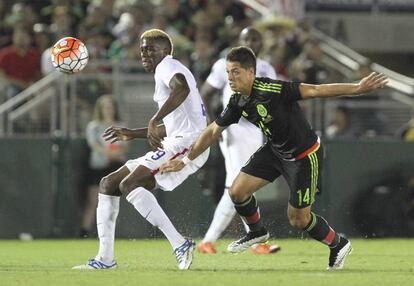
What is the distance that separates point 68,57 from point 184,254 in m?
2.43

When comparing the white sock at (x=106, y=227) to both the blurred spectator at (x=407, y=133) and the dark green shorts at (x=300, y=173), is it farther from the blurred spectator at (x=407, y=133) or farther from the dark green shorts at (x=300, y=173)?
the blurred spectator at (x=407, y=133)

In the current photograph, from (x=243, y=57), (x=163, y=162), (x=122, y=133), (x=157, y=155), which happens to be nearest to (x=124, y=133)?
(x=122, y=133)

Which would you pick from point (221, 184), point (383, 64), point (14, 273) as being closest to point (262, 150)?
point (14, 273)

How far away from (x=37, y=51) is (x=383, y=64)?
872 cm

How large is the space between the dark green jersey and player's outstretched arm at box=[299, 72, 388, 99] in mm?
198

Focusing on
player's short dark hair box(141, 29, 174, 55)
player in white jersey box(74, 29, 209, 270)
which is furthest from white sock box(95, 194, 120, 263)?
player's short dark hair box(141, 29, 174, 55)

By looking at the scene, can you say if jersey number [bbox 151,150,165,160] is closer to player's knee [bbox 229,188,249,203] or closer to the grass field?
player's knee [bbox 229,188,249,203]

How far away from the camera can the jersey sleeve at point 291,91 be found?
10.8 m

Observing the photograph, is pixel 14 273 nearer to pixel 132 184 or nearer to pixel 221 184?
pixel 132 184

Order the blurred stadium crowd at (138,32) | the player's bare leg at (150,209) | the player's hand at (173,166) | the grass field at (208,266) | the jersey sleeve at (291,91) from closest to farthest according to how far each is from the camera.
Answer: the grass field at (208,266) → the jersey sleeve at (291,91) → the player's hand at (173,166) → the player's bare leg at (150,209) → the blurred stadium crowd at (138,32)

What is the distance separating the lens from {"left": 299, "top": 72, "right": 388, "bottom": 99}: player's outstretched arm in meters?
10.3

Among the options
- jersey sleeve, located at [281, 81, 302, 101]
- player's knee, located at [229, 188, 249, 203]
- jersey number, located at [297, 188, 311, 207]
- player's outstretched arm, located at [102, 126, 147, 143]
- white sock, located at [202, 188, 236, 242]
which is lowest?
white sock, located at [202, 188, 236, 242]

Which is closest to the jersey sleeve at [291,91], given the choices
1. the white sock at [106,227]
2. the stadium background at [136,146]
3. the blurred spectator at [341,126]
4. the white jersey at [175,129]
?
the white jersey at [175,129]

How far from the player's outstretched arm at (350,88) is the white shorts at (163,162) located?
1.43m
